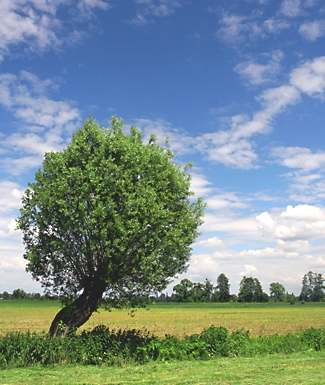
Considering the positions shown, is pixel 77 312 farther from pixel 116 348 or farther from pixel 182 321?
pixel 182 321

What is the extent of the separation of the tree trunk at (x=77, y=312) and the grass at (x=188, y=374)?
3.55m

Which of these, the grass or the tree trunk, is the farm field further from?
the grass

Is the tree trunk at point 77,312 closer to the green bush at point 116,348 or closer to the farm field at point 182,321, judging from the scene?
the green bush at point 116,348

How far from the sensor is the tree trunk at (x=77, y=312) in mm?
23141

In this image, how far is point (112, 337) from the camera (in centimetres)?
2241

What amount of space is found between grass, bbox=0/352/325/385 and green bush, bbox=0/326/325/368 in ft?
2.83

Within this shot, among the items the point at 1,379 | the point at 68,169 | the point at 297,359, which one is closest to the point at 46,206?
the point at 68,169

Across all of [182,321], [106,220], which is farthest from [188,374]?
[182,321]

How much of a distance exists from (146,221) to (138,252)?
1467mm

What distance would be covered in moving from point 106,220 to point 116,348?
17.7 ft

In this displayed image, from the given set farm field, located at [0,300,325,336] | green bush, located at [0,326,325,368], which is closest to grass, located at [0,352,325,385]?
green bush, located at [0,326,325,368]

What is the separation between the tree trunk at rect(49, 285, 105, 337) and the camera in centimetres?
2314

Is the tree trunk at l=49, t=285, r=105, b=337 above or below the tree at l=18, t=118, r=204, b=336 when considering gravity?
below

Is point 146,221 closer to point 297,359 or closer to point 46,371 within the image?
point 46,371
